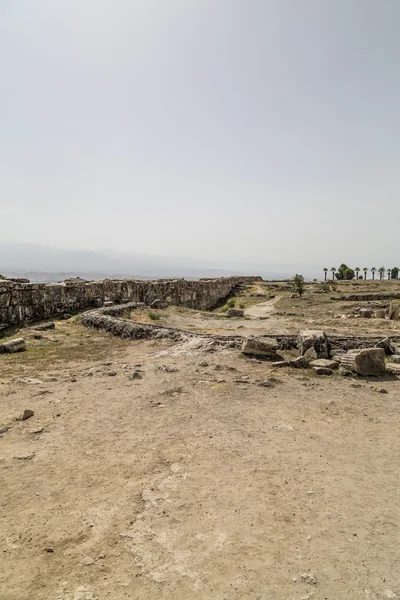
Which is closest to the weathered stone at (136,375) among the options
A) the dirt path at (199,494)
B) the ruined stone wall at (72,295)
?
the dirt path at (199,494)

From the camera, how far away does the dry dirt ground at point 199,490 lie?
3.33 meters

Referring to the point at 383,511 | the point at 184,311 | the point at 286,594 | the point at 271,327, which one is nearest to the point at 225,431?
the point at 383,511

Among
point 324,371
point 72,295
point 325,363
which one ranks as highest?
point 72,295

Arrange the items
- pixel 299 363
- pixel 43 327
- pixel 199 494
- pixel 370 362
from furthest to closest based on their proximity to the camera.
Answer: pixel 43 327
pixel 299 363
pixel 370 362
pixel 199 494

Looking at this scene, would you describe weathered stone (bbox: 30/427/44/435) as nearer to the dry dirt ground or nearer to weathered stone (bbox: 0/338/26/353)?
the dry dirt ground

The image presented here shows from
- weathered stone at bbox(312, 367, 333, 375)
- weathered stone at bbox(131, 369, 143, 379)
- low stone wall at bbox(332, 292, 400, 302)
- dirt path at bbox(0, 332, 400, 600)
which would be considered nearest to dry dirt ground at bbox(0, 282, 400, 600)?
dirt path at bbox(0, 332, 400, 600)

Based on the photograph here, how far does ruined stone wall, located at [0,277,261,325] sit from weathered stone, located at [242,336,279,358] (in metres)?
10.8

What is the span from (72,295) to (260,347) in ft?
42.7

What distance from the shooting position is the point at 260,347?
35.2 ft

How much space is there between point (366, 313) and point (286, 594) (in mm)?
19231

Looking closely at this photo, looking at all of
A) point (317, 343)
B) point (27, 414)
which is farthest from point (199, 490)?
point (317, 343)

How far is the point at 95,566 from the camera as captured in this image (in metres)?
3.44

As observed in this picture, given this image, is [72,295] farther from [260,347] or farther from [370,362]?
[370,362]

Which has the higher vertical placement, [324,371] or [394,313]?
[394,313]
